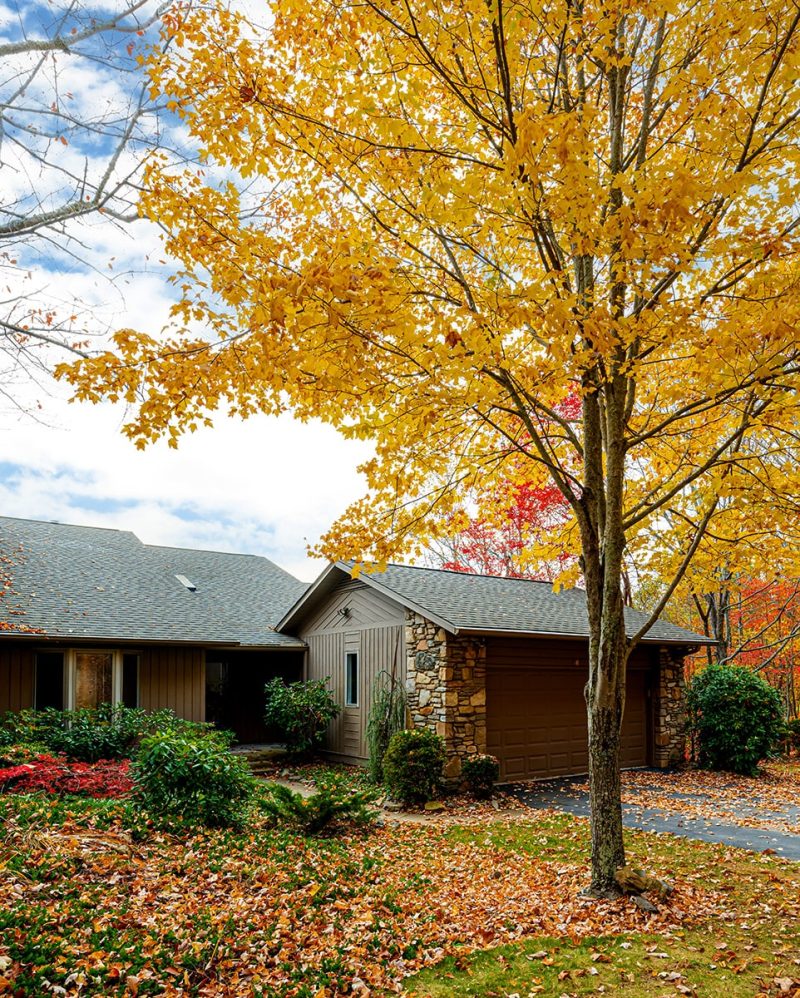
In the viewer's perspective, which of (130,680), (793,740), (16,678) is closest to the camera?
(16,678)

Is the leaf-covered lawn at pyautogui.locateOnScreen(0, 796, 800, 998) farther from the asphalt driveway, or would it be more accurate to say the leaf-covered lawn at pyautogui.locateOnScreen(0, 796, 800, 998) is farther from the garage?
the garage

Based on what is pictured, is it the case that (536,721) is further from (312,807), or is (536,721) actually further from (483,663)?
(312,807)

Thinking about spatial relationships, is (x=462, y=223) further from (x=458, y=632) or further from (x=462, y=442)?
(x=458, y=632)

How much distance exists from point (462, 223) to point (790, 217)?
393 centimetres

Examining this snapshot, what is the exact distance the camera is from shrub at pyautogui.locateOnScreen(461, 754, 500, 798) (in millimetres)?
11773

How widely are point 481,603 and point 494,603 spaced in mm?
432

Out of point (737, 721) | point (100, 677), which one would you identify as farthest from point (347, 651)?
point (737, 721)

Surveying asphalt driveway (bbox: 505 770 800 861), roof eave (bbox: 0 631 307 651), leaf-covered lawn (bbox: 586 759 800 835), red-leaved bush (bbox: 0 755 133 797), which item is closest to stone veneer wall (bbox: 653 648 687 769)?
leaf-covered lawn (bbox: 586 759 800 835)

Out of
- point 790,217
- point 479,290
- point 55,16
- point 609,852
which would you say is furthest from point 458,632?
point 55,16

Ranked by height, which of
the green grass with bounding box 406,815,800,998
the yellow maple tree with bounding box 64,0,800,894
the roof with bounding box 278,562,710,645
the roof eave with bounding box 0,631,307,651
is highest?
the yellow maple tree with bounding box 64,0,800,894

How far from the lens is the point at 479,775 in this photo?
1180 cm

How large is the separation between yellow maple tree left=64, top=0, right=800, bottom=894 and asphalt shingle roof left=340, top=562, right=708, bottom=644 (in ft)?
20.0

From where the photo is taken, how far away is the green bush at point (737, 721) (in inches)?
580

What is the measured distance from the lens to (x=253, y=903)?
5.55 meters
